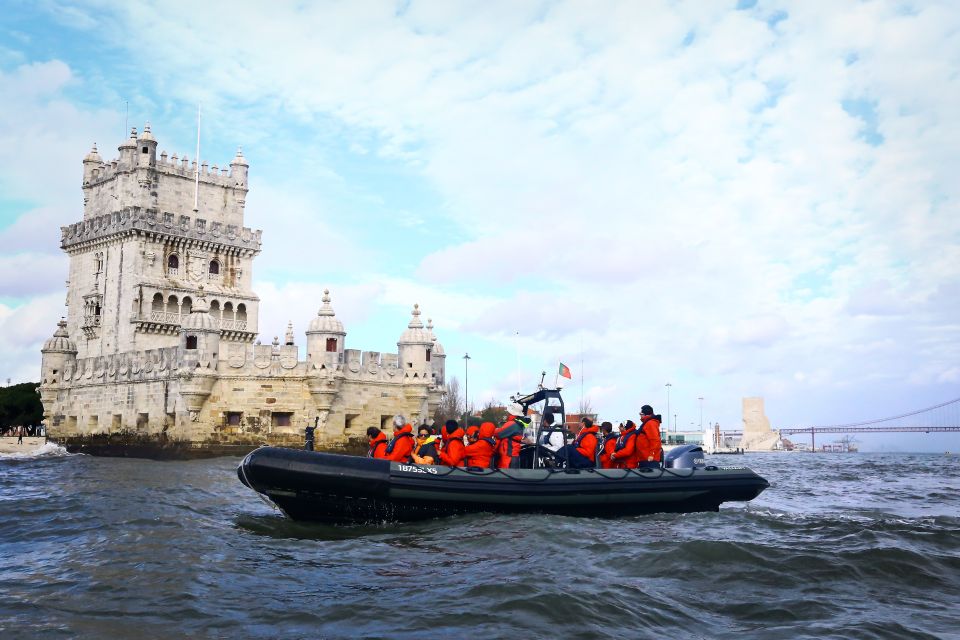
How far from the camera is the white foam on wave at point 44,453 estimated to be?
3714cm

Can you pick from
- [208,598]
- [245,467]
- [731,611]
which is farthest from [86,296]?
[731,611]

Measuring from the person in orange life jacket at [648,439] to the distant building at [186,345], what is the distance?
61.1 feet

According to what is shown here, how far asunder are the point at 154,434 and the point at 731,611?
29.1m

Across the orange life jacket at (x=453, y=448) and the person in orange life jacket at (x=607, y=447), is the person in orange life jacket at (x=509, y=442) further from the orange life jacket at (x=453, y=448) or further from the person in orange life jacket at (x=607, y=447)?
the person in orange life jacket at (x=607, y=447)

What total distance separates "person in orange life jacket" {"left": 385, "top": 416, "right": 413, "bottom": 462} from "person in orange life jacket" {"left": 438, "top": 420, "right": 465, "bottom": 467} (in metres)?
0.60

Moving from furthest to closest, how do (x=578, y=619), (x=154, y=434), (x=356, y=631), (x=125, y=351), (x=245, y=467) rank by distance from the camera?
(x=125, y=351)
(x=154, y=434)
(x=245, y=467)
(x=578, y=619)
(x=356, y=631)

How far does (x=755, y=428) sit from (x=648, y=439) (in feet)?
327

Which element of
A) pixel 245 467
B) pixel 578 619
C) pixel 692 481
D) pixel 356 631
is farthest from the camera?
pixel 692 481

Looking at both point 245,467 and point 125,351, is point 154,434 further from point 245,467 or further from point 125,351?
point 245,467

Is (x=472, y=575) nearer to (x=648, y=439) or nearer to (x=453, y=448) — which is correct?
(x=453, y=448)

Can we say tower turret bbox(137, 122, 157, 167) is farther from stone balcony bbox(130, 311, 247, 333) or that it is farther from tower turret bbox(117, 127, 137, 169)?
stone balcony bbox(130, 311, 247, 333)

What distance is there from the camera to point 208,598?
340 inches

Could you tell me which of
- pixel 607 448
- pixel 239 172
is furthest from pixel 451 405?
pixel 607 448

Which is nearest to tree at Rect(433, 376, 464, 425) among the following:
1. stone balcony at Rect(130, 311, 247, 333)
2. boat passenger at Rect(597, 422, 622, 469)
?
stone balcony at Rect(130, 311, 247, 333)
